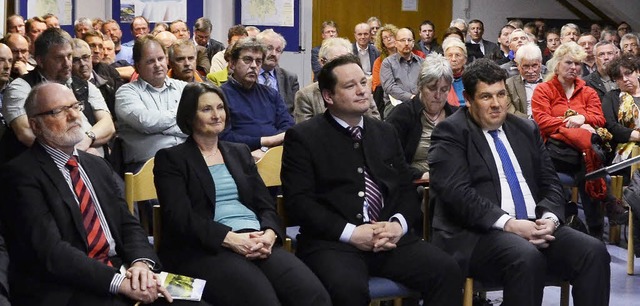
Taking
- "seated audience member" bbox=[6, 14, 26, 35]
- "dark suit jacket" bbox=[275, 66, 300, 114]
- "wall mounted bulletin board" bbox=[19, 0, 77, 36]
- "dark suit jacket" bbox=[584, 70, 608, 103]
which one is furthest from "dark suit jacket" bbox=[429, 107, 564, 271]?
"wall mounted bulletin board" bbox=[19, 0, 77, 36]

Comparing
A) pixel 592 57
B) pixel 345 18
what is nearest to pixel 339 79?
pixel 592 57

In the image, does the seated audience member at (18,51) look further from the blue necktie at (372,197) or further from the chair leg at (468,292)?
the chair leg at (468,292)

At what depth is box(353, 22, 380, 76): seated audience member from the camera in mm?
10891

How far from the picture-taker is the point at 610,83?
280 inches

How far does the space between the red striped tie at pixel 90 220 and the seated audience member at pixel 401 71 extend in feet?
15.6

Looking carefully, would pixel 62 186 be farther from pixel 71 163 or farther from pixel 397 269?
pixel 397 269

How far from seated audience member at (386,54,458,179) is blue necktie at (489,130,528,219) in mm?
780

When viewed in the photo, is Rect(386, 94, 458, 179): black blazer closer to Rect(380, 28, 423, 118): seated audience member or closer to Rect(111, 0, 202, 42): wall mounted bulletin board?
Rect(380, 28, 423, 118): seated audience member

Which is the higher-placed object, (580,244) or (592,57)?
(592,57)

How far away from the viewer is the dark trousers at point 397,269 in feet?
12.1

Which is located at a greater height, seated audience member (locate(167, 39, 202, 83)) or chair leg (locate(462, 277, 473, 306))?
seated audience member (locate(167, 39, 202, 83))

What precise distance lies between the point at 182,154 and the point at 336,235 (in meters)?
0.65

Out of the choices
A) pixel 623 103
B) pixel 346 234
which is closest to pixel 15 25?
pixel 623 103

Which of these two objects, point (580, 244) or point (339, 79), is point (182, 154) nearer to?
point (339, 79)
